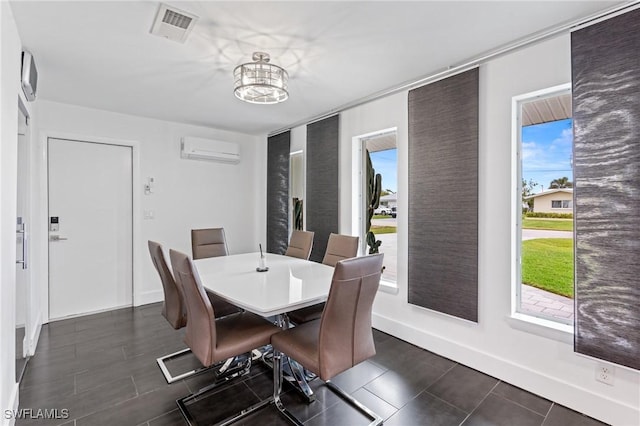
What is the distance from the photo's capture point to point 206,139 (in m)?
4.53

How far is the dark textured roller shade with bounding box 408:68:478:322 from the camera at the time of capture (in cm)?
248

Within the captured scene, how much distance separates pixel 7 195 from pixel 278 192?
325cm

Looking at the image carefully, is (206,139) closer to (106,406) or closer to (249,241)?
(249,241)

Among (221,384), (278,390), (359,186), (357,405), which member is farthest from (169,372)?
(359,186)

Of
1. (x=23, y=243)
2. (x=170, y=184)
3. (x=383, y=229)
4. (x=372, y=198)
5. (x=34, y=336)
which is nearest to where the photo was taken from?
(x=23, y=243)

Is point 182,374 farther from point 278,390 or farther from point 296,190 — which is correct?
point 296,190

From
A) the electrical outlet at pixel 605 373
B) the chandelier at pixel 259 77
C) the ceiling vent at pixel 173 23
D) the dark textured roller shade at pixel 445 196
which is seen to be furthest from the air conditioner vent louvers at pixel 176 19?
the electrical outlet at pixel 605 373

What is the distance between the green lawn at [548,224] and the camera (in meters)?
2.20

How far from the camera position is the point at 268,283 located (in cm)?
222

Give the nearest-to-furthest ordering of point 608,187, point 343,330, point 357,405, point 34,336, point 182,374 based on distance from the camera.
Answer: point 343,330 < point 608,187 < point 357,405 < point 182,374 < point 34,336

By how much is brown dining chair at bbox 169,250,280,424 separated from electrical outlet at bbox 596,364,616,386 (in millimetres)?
2041

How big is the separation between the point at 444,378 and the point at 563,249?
51.1 inches

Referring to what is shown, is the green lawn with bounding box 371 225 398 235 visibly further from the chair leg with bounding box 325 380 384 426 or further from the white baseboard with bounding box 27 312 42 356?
the white baseboard with bounding box 27 312 42 356

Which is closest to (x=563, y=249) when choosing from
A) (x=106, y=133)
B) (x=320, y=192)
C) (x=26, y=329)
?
(x=320, y=192)
